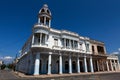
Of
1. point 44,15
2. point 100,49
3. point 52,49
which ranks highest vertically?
point 44,15

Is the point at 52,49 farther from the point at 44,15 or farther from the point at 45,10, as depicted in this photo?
the point at 45,10

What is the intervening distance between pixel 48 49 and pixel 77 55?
10315mm

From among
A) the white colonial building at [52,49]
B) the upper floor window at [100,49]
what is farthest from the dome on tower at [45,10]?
the upper floor window at [100,49]

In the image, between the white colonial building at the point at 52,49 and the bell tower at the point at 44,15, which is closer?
the white colonial building at the point at 52,49

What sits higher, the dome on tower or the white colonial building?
the dome on tower

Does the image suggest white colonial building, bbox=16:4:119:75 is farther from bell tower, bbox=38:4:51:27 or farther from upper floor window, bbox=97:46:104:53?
Result: upper floor window, bbox=97:46:104:53

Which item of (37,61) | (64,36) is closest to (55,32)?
(64,36)

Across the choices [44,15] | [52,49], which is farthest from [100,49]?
[44,15]

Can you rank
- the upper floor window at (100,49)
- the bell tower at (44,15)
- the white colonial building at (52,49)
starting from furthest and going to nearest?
the upper floor window at (100,49) → the bell tower at (44,15) → the white colonial building at (52,49)

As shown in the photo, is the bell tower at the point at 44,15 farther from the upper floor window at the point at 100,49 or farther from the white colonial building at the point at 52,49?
the upper floor window at the point at 100,49

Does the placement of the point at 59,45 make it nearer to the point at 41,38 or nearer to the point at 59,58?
the point at 59,58

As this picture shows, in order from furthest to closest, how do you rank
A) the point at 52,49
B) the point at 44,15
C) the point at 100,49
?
the point at 100,49
the point at 44,15
the point at 52,49

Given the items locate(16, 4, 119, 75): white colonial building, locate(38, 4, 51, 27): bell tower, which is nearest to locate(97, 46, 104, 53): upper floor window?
locate(16, 4, 119, 75): white colonial building

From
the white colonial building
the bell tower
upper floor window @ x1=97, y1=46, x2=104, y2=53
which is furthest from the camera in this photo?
upper floor window @ x1=97, y1=46, x2=104, y2=53
